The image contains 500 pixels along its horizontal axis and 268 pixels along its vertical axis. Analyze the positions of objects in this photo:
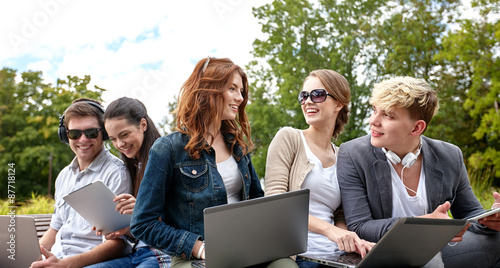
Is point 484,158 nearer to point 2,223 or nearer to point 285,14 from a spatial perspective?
point 285,14

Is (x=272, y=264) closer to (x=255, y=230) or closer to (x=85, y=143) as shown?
(x=255, y=230)

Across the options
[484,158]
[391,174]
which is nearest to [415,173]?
[391,174]

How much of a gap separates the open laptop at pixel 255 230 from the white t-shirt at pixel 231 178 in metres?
0.51

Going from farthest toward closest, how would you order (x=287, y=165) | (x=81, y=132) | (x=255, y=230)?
1. (x=81, y=132)
2. (x=287, y=165)
3. (x=255, y=230)

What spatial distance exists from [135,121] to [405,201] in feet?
6.11

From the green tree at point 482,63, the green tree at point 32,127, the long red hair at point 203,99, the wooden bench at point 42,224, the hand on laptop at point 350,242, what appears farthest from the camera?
the green tree at point 32,127

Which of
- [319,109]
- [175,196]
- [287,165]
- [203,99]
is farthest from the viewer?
[319,109]

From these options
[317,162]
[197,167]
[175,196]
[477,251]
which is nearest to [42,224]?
[175,196]

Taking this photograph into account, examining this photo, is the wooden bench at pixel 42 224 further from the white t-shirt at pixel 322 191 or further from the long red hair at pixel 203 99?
the white t-shirt at pixel 322 191

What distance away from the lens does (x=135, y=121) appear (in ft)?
11.0

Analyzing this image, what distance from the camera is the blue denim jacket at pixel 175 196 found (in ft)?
7.96

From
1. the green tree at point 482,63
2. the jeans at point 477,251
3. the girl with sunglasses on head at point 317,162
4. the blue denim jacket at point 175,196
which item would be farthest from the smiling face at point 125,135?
the green tree at point 482,63

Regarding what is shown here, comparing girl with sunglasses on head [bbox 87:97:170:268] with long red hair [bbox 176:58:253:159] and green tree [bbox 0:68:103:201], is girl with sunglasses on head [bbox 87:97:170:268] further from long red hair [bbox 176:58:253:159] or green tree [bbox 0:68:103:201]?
green tree [bbox 0:68:103:201]

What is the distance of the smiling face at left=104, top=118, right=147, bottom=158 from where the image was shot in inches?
130
